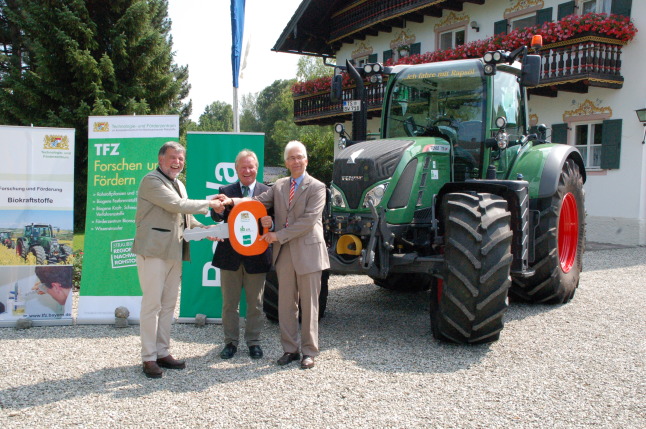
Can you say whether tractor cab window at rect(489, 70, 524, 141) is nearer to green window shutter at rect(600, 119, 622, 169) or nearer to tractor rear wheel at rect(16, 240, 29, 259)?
tractor rear wheel at rect(16, 240, 29, 259)

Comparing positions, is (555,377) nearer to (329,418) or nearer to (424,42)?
(329,418)

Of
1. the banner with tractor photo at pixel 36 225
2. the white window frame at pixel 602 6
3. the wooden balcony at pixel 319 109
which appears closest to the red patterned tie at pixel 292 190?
the banner with tractor photo at pixel 36 225

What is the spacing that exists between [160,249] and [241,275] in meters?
0.75

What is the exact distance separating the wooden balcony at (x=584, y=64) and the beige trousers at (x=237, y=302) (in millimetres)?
10133

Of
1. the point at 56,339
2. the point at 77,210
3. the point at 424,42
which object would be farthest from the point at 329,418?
the point at 424,42

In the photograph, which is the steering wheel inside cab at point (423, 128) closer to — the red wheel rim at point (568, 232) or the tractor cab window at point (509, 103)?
the tractor cab window at point (509, 103)

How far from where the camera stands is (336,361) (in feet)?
15.1

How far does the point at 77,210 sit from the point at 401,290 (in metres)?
11.7

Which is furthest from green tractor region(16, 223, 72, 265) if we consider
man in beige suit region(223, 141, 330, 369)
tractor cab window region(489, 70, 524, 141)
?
tractor cab window region(489, 70, 524, 141)

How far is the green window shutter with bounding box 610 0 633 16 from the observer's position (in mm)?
12460

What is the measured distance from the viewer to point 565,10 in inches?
540

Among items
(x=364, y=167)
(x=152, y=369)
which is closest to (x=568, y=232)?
(x=364, y=167)

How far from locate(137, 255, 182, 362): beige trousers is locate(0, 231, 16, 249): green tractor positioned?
2238mm

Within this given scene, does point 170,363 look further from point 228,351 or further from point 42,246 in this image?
point 42,246
